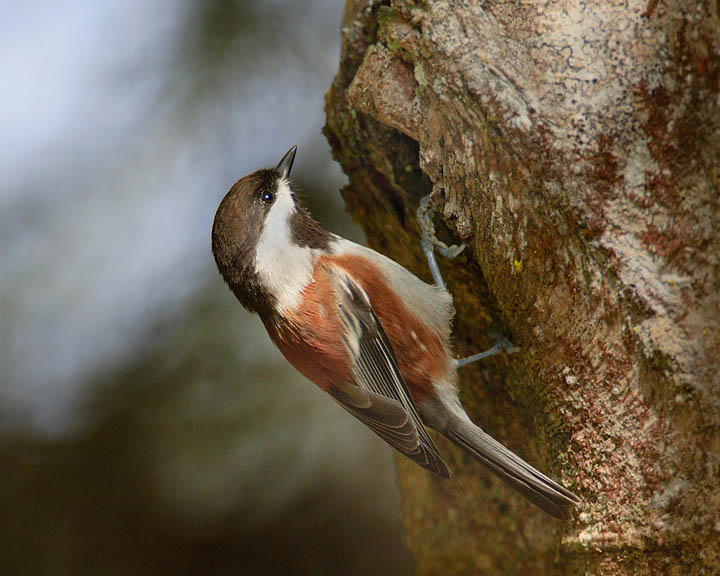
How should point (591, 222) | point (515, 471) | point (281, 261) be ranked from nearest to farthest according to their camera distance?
point (591, 222), point (515, 471), point (281, 261)

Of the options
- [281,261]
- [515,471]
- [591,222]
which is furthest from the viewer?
[281,261]

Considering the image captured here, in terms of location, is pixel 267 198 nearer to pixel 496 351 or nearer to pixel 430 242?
pixel 430 242

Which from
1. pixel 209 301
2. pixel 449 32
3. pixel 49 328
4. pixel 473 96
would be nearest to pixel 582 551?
pixel 473 96

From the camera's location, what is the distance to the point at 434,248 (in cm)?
128

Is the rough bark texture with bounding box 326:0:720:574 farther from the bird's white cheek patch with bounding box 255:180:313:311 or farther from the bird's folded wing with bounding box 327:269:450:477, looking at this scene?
the bird's white cheek patch with bounding box 255:180:313:311

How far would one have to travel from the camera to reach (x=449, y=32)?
1001 mm

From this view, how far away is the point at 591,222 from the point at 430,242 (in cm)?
43

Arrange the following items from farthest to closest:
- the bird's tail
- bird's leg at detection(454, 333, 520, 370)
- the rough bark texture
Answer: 1. bird's leg at detection(454, 333, 520, 370)
2. the bird's tail
3. the rough bark texture

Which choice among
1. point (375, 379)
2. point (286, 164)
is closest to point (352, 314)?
point (375, 379)

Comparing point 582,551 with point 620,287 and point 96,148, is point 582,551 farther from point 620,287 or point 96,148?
point 96,148

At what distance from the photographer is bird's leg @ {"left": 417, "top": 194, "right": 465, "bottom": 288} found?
124 centimetres

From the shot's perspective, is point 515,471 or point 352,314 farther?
point 352,314

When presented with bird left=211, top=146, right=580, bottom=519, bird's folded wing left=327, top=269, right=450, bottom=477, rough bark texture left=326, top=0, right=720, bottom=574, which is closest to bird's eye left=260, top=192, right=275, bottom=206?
bird left=211, top=146, right=580, bottom=519

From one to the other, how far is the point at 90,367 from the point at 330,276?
146cm
